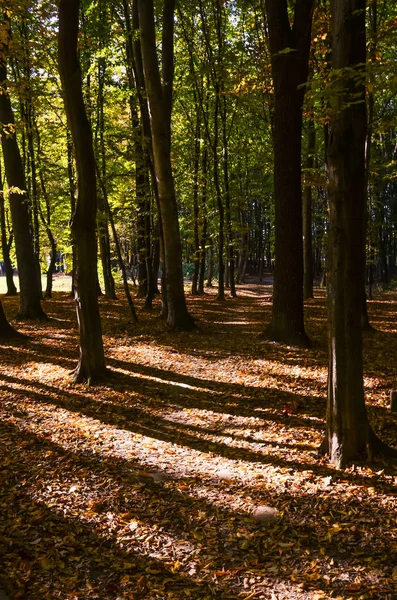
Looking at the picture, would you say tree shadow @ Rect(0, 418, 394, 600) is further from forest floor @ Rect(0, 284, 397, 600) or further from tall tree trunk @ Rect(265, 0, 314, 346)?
tall tree trunk @ Rect(265, 0, 314, 346)

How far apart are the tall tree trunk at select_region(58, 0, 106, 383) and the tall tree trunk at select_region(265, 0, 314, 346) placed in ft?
13.8

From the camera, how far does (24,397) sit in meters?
7.68

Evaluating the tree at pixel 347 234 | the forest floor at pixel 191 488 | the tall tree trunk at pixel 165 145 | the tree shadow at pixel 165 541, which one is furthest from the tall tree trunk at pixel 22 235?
the tree at pixel 347 234

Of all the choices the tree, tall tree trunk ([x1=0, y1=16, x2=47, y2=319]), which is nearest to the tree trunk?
tall tree trunk ([x1=0, y1=16, x2=47, y2=319])

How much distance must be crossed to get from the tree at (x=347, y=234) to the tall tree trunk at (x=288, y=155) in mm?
5163

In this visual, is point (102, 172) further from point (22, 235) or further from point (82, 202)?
point (82, 202)

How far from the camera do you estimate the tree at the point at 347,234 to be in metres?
4.18

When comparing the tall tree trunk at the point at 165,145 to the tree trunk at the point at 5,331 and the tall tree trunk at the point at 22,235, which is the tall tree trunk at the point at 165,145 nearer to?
the tree trunk at the point at 5,331

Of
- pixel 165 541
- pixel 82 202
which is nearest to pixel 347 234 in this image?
pixel 165 541

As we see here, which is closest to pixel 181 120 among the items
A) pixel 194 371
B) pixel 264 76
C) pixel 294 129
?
pixel 264 76

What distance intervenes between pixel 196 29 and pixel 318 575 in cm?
2061

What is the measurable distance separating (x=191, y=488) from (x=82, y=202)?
524cm

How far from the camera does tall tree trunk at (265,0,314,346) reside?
9.32m

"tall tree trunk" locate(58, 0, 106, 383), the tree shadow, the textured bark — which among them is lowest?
the tree shadow
